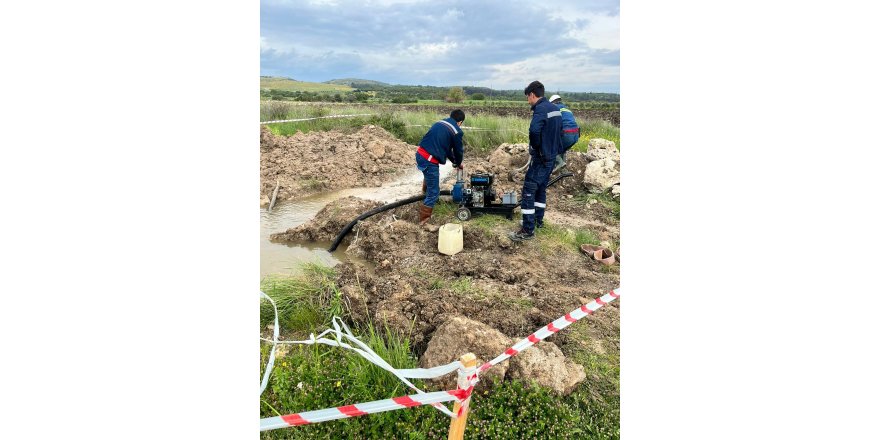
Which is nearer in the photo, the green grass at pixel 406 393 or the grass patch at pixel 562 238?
the green grass at pixel 406 393

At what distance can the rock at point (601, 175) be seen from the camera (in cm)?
749

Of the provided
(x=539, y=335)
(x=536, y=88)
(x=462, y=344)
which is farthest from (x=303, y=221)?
(x=539, y=335)

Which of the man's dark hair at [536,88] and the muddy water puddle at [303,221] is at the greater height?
the man's dark hair at [536,88]

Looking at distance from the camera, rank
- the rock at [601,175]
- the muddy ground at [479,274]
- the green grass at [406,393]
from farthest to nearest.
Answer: the rock at [601,175] → the muddy ground at [479,274] → the green grass at [406,393]

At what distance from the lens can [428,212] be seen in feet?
19.9

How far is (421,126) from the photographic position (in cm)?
1402

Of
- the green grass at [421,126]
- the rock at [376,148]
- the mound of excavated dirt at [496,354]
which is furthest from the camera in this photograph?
the green grass at [421,126]

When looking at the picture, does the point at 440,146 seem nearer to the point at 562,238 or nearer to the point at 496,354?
the point at 562,238

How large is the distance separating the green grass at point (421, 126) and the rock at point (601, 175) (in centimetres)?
303

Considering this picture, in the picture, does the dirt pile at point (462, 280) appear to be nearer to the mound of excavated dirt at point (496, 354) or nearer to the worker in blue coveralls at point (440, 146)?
the mound of excavated dirt at point (496, 354)

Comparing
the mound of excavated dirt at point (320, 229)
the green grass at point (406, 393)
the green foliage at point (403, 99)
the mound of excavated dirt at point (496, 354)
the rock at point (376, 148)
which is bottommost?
the green grass at point (406, 393)

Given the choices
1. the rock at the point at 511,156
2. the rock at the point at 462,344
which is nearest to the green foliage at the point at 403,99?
the rock at the point at 511,156

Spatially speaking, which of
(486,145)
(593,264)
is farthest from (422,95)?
(593,264)

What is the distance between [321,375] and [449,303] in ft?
4.18
